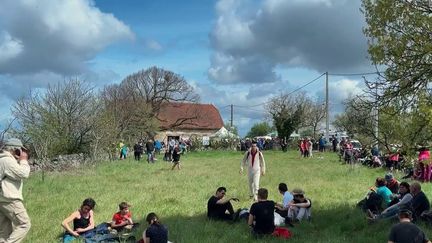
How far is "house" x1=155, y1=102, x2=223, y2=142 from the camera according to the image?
77875mm

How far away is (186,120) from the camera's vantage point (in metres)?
81.1

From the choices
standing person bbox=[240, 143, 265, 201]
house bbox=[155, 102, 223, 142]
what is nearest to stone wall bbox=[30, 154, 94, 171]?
standing person bbox=[240, 143, 265, 201]

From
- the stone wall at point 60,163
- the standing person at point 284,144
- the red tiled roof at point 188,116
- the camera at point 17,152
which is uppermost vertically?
the red tiled roof at point 188,116

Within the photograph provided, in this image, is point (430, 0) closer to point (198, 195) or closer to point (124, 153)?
point (198, 195)

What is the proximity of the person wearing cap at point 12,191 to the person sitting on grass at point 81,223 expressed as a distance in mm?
2086

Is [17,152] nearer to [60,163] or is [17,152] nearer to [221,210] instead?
[221,210]

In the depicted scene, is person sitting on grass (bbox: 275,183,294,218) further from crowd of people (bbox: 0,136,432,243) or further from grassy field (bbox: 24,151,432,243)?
grassy field (bbox: 24,151,432,243)

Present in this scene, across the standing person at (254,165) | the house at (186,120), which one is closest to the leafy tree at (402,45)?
the standing person at (254,165)

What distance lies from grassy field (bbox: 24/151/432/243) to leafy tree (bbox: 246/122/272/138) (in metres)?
74.8

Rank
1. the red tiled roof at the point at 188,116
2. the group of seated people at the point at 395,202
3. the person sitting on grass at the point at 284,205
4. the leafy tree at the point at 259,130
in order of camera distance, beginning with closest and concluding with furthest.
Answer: the group of seated people at the point at 395,202
the person sitting on grass at the point at 284,205
the red tiled roof at the point at 188,116
the leafy tree at the point at 259,130

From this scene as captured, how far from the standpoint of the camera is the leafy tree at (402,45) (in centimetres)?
1027

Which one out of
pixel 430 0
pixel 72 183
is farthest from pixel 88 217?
pixel 72 183

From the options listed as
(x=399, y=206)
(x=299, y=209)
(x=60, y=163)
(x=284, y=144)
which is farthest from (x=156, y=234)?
(x=284, y=144)

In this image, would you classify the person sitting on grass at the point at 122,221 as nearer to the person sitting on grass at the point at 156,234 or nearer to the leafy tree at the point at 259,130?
the person sitting on grass at the point at 156,234
